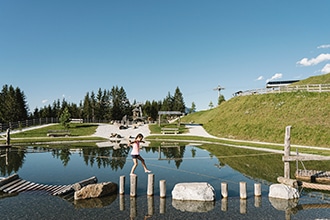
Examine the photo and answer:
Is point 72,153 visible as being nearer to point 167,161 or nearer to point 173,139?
point 167,161

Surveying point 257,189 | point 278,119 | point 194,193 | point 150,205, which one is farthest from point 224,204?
point 278,119

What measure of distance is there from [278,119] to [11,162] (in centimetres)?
3889

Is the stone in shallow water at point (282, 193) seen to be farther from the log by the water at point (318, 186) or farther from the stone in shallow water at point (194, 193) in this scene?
the stone in shallow water at point (194, 193)

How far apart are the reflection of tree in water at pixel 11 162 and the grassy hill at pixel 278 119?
32576mm

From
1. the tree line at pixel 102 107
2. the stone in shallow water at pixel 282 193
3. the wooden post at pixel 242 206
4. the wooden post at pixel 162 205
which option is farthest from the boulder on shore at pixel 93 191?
the tree line at pixel 102 107

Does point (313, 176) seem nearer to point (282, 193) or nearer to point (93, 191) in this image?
point (282, 193)

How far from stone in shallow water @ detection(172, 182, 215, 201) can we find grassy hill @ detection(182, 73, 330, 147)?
25547 mm

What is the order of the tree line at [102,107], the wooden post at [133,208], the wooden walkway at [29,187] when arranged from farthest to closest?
1. the tree line at [102,107]
2. the wooden walkway at [29,187]
3. the wooden post at [133,208]

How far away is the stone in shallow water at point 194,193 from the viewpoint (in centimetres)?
1220

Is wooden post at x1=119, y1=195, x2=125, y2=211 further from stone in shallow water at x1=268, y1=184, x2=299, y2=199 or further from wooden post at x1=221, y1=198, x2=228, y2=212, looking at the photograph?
stone in shallow water at x1=268, y1=184, x2=299, y2=199

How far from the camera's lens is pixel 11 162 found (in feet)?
72.6

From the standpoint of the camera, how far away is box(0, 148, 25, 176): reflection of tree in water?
757 inches

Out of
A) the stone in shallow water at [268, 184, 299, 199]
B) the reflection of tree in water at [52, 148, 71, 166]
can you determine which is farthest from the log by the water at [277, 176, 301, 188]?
the reflection of tree in water at [52, 148, 71, 166]

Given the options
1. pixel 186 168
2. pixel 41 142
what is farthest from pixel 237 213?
pixel 41 142
